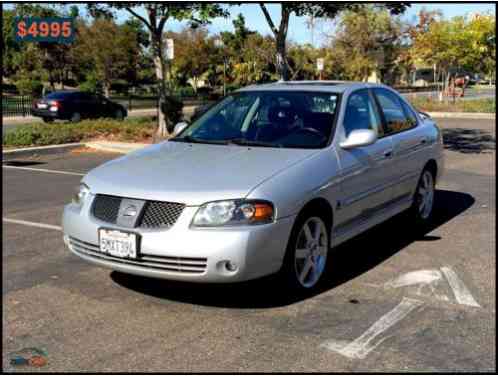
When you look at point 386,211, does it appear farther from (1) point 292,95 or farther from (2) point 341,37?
(2) point 341,37

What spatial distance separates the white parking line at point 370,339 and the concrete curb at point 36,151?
411 inches

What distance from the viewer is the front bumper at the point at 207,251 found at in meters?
4.43

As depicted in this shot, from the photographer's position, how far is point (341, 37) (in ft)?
153

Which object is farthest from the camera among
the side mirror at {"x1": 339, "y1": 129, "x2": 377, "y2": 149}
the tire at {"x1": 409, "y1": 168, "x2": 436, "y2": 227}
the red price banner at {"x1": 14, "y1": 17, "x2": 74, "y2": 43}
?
the red price banner at {"x1": 14, "y1": 17, "x2": 74, "y2": 43}

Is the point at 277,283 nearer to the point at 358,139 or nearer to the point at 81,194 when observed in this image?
the point at 358,139

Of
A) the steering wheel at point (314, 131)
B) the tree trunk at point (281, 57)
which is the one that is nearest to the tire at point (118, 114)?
the tree trunk at point (281, 57)

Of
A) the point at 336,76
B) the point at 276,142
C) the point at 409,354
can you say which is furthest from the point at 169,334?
the point at 336,76

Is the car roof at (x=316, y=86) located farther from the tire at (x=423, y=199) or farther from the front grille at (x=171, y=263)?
the front grille at (x=171, y=263)

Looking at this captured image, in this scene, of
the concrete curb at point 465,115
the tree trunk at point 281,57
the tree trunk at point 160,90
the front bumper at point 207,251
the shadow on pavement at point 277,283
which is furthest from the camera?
the concrete curb at point 465,115

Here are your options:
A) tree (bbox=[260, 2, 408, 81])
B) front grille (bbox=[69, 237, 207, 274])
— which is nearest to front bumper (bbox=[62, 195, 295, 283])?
front grille (bbox=[69, 237, 207, 274])

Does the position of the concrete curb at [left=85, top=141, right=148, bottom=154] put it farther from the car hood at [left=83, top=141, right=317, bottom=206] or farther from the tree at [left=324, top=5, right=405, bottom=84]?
the tree at [left=324, top=5, right=405, bottom=84]

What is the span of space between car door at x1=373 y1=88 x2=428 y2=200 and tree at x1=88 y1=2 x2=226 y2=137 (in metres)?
7.87

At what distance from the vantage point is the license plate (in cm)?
457

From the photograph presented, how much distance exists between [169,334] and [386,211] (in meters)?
2.84
